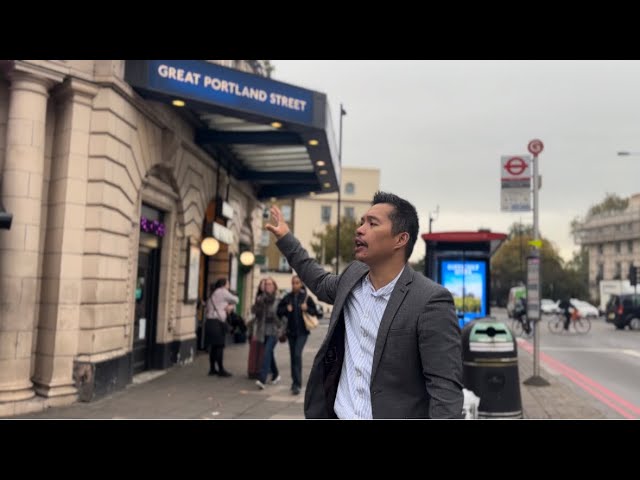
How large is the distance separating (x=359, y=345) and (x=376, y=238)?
0.42 m

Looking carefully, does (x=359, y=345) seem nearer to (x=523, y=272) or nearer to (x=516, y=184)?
(x=516, y=184)

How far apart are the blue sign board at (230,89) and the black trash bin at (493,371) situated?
5.02 metres

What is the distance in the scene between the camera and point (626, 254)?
60.0 meters

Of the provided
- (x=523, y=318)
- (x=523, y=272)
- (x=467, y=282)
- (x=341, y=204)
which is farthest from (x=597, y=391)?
(x=523, y=272)

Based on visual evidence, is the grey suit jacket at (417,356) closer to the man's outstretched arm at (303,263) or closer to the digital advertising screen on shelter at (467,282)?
the man's outstretched arm at (303,263)

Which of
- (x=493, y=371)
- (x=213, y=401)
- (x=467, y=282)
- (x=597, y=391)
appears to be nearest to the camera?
(x=493, y=371)

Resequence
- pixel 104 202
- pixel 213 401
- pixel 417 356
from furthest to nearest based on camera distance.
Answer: pixel 213 401
pixel 104 202
pixel 417 356

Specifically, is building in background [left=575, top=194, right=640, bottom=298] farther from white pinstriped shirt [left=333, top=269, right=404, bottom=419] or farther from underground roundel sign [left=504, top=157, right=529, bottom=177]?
white pinstriped shirt [left=333, top=269, right=404, bottom=419]

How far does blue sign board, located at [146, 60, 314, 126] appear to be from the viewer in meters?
8.83

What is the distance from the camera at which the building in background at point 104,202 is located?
7230 mm

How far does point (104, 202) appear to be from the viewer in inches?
314

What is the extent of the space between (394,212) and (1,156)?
263 inches

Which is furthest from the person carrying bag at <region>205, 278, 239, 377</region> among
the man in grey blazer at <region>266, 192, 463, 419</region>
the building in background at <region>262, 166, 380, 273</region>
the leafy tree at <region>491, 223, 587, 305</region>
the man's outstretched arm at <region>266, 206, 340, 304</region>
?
the leafy tree at <region>491, 223, 587, 305</region>

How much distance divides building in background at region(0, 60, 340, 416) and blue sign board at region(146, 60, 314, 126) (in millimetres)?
18
